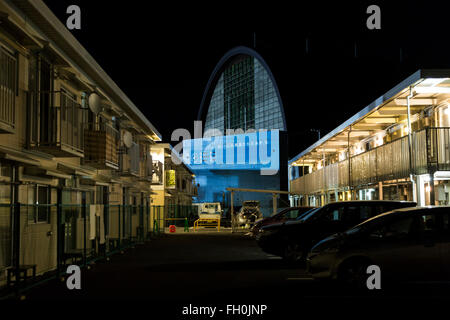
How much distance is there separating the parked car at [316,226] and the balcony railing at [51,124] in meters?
6.04

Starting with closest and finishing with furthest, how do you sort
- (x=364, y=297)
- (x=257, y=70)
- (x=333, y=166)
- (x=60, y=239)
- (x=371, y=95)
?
(x=364, y=297) < (x=60, y=239) < (x=333, y=166) < (x=371, y=95) < (x=257, y=70)

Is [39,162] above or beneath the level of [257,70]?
beneath

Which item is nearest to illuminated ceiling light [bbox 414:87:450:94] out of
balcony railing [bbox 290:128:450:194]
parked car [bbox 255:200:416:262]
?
balcony railing [bbox 290:128:450:194]

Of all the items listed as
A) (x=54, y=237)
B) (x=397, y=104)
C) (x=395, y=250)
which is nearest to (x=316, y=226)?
(x=395, y=250)

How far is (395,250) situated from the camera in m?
9.65

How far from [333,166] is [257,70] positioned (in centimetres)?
6411

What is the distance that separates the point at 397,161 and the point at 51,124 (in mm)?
11435

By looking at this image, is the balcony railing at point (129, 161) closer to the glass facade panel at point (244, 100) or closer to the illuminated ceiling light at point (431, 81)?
the illuminated ceiling light at point (431, 81)

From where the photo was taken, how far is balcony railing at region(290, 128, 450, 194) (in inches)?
611

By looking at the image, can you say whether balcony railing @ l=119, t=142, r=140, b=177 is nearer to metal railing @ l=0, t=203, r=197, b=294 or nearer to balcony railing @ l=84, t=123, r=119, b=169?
metal railing @ l=0, t=203, r=197, b=294

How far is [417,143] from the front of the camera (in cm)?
1631

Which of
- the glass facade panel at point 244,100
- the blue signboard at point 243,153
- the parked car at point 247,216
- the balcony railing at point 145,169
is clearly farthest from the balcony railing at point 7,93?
the glass facade panel at point 244,100
